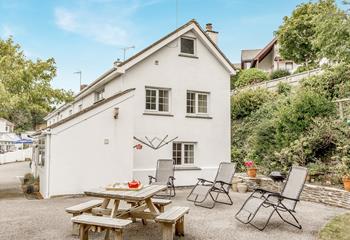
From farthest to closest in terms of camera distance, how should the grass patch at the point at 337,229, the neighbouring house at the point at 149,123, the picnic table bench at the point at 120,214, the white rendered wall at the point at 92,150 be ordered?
the neighbouring house at the point at 149,123
the white rendered wall at the point at 92,150
the grass patch at the point at 337,229
the picnic table bench at the point at 120,214

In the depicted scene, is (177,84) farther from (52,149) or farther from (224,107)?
(52,149)

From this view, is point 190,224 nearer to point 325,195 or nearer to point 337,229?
point 337,229

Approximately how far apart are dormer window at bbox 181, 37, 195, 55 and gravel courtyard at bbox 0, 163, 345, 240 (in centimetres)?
800

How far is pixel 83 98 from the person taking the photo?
1978cm

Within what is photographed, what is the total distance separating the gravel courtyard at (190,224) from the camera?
21.8 feet

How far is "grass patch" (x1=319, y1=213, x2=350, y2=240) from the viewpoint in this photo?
255 inches

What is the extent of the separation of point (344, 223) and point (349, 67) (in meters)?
10.3

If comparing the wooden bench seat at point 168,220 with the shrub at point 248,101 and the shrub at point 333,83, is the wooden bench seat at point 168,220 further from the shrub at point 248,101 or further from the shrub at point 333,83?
the shrub at point 248,101

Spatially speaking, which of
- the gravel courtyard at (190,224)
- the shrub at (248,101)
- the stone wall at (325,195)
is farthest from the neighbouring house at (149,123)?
the stone wall at (325,195)

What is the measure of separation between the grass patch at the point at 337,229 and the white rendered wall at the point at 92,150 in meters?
7.42

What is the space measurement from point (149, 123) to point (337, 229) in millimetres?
8775

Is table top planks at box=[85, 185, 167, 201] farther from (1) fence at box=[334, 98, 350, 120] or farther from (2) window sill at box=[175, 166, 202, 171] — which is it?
(1) fence at box=[334, 98, 350, 120]

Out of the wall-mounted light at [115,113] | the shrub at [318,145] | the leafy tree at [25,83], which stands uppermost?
the leafy tree at [25,83]

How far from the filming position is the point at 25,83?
40.7 feet
